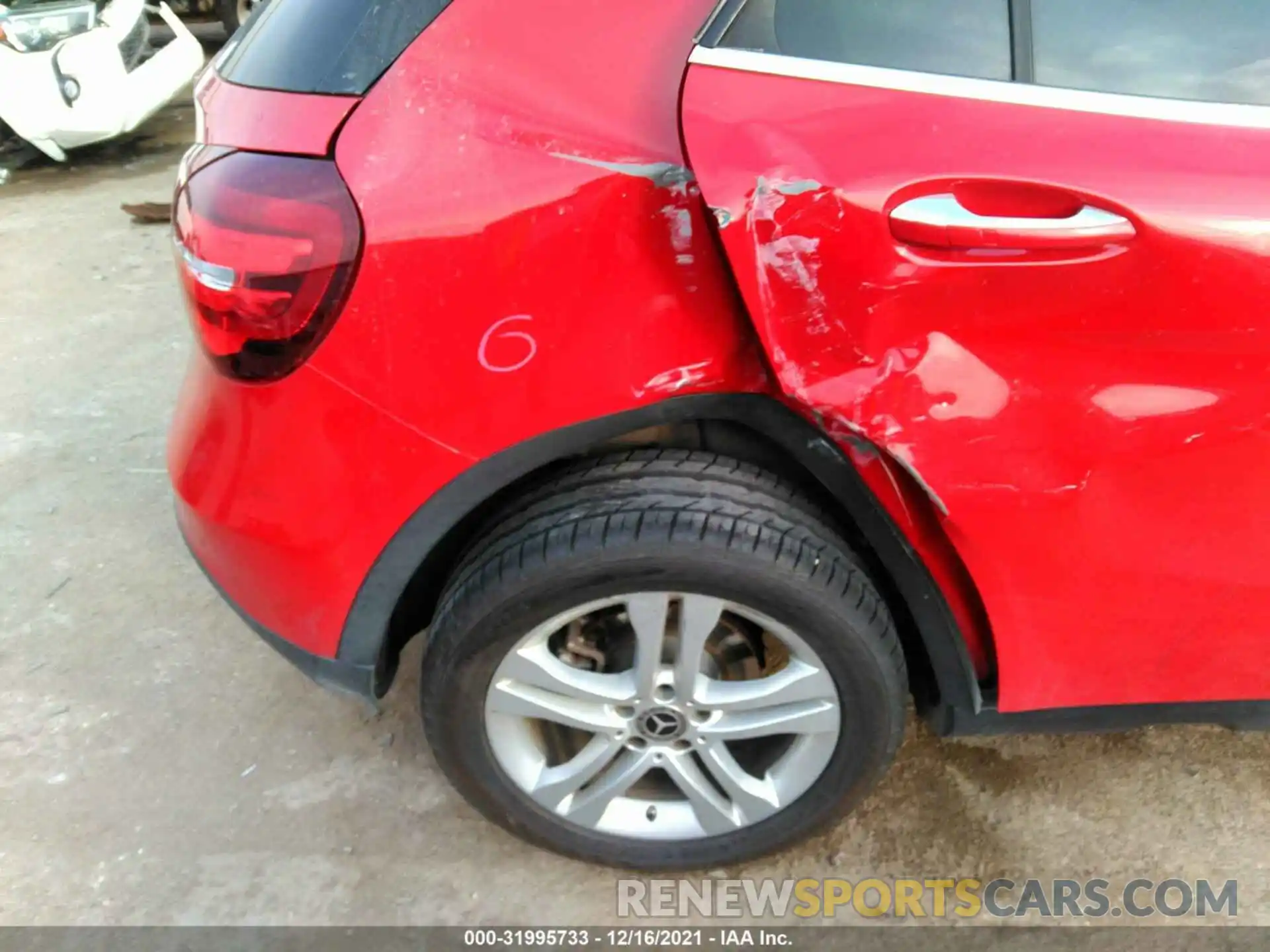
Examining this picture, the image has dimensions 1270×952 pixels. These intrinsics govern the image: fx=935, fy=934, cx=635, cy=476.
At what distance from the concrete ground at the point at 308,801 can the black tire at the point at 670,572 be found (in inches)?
14.9

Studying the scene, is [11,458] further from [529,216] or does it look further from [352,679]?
[529,216]

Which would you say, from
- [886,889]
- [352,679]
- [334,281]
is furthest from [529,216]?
[886,889]

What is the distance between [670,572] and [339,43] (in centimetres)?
88

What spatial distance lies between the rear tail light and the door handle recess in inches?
28.8

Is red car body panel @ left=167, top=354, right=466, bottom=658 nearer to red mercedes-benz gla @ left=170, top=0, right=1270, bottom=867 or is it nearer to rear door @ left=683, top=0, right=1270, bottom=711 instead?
red mercedes-benz gla @ left=170, top=0, right=1270, bottom=867

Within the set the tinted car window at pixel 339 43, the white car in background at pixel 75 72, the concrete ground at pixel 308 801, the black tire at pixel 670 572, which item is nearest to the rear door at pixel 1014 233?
the black tire at pixel 670 572

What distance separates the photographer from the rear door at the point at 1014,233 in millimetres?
1176

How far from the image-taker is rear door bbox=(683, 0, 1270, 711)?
1176 mm

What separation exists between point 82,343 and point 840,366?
3.54 meters

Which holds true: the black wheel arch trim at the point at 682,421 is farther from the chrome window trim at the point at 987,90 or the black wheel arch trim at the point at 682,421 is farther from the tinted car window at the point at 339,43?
the tinted car window at the point at 339,43

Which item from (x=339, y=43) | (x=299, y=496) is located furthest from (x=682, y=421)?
(x=339, y=43)

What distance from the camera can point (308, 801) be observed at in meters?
1.94

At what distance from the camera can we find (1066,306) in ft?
3.96

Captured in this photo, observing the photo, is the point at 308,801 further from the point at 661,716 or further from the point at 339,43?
the point at 339,43
